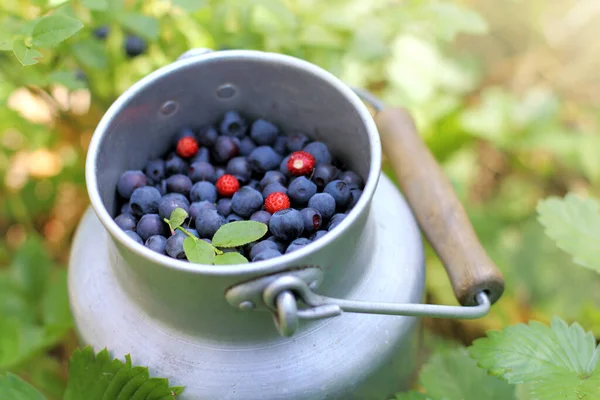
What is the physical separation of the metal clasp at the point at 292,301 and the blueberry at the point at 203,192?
22cm

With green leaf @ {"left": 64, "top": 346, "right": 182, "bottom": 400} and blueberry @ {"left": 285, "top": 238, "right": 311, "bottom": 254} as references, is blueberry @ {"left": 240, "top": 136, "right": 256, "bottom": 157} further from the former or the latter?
green leaf @ {"left": 64, "top": 346, "right": 182, "bottom": 400}

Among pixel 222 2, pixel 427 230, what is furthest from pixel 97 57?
pixel 427 230

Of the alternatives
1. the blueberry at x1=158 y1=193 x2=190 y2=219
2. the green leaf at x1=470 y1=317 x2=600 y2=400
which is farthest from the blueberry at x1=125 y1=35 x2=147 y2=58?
the green leaf at x1=470 y1=317 x2=600 y2=400

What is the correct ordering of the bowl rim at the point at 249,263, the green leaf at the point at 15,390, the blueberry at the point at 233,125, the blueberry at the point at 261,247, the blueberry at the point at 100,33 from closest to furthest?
the bowl rim at the point at 249,263, the blueberry at the point at 261,247, the green leaf at the point at 15,390, the blueberry at the point at 233,125, the blueberry at the point at 100,33

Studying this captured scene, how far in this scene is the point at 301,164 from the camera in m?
0.82

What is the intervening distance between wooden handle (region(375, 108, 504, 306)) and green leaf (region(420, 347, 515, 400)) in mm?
192

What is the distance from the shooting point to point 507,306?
140 cm

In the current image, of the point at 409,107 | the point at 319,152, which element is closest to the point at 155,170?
the point at 319,152

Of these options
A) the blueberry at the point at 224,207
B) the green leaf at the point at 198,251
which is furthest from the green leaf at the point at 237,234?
the blueberry at the point at 224,207

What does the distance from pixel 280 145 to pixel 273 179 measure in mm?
95

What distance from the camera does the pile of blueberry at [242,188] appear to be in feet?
2.41

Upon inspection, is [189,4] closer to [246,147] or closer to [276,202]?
[246,147]

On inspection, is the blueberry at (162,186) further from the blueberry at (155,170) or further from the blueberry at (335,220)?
the blueberry at (335,220)

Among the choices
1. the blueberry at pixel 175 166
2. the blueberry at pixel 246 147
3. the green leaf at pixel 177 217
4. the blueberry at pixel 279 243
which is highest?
the green leaf at pixel 177 217
